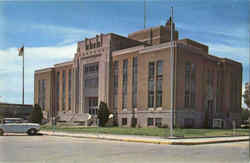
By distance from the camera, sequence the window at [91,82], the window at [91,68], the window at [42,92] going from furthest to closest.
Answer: the window at [42,92] → the window at [91,68] → the window at [91,82]

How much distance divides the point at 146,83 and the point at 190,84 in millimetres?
7193

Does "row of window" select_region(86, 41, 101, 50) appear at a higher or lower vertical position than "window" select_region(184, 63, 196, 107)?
higher

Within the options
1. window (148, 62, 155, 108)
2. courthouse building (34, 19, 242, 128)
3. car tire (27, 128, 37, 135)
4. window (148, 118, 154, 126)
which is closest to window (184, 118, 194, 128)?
courthouse building (34, 19, 242, 128)

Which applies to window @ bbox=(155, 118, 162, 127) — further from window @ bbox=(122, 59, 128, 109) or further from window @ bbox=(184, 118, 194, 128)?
window @ bbox=(122, 59, 128, 109)

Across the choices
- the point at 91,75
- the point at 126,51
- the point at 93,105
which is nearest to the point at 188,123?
the point at 126,51

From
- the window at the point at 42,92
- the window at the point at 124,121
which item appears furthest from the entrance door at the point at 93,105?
the window at the point at 42,92

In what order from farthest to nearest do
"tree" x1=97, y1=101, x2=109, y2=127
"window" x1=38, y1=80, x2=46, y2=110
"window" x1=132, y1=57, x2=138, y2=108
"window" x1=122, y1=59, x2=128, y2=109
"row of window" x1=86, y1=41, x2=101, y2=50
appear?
1. "window" x1=38, y1=80, x2=46, y2=110
2. "row of window" x1=86, y1=41, x2=101, y2=50
3. "window" x1=122, y1=59, x2=128, y2=109
4. "window" x1=132, y1=57, x2=138, y2=108
5. "tree" x1=97, y1=101, x2=109, y2=127

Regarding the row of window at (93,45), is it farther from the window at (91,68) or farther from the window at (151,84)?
the window at (151,84)

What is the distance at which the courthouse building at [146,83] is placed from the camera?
Answer: 4997cm

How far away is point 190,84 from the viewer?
51.6 metres

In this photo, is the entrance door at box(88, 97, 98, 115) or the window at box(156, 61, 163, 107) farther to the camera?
the entrance door at box(88, 97, 98, 115)

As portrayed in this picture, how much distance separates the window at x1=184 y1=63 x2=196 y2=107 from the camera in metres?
50.9

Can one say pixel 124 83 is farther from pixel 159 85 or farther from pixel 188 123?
pixel 188 123

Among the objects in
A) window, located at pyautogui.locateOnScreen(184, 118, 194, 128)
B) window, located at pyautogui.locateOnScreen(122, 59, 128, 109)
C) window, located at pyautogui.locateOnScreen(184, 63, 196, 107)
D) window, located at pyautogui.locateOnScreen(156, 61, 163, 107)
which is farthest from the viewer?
window, located at pyautogui.locateOnScreen(122, 59, 128, 109)
